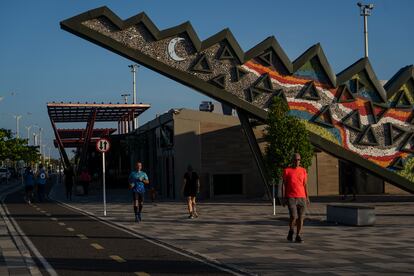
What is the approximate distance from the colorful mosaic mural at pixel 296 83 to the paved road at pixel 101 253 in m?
9.05

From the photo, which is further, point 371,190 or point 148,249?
point 371,190

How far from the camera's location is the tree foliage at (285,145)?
2392 centimetres

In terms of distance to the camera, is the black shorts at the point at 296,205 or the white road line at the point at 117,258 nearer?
the white road line at the point at 117,258

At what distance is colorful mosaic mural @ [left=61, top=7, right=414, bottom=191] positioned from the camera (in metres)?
25.8

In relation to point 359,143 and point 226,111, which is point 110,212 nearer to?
point 359,143

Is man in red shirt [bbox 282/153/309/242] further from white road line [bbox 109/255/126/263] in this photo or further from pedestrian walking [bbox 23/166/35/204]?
pedestrian walking [bbox 23/166/35/204]

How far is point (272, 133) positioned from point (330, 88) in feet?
15.8

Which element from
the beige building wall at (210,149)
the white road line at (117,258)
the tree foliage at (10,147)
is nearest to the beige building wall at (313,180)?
the beige building wall at (210,149)

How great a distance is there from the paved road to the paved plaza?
0.60 m

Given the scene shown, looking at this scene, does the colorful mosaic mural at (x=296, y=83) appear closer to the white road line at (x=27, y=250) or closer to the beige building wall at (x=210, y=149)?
the beige building wall at (x=210, y=149)

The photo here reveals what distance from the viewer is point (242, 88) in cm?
2703

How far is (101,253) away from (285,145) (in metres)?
12.7

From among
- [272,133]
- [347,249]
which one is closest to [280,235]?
[347,249]

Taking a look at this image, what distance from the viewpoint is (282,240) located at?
1437 centimetres
